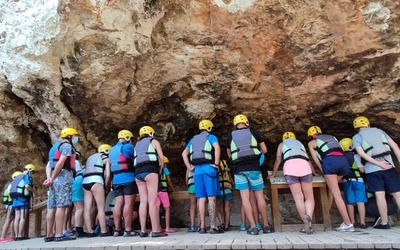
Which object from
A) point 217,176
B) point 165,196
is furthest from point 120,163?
point 217,176

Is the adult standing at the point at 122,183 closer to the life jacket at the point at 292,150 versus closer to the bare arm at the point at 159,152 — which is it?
the bare arm at the point at 159,152

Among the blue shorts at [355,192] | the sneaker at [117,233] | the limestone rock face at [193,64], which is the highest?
the limestone rock face at [193,64]

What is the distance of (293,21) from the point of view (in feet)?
21.4

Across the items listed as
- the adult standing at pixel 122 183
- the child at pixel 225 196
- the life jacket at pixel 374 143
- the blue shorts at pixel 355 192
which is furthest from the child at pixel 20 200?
the life jacket at pixel 374 143

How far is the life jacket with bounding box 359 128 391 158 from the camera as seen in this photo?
6.56m

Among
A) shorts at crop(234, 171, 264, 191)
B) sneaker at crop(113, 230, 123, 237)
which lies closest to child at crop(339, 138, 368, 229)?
shorts at crop(234, 171, 264, 191)

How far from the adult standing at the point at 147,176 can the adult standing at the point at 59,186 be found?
1.29 m

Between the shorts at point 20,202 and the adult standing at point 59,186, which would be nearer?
the adult standing at point 59,186

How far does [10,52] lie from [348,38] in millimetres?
6660

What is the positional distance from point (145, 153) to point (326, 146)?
335 centimetres

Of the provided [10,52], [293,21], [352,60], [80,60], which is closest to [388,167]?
[352,60]

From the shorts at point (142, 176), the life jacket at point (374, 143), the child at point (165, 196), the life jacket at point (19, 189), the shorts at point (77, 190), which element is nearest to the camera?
the shorts at point (142, 176)

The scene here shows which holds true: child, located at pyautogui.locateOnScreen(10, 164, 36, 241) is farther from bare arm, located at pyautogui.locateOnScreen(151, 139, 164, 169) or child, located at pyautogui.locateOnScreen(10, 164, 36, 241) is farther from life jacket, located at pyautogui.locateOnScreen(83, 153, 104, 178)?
bare arm, located at pyautogui.locateOnScreen(151, 139, 164, 169)

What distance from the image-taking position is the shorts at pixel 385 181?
21.0ft
